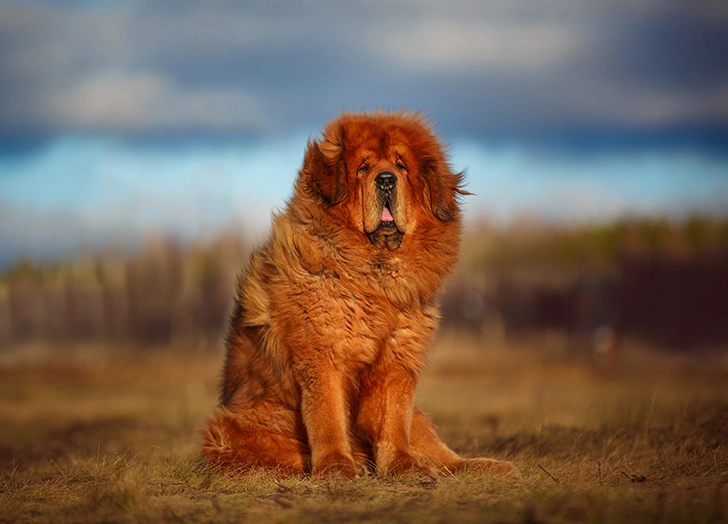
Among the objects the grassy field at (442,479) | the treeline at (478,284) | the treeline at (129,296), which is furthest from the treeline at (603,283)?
the treeline at (129,296)

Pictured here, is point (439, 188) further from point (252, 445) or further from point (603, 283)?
point (603, 283)

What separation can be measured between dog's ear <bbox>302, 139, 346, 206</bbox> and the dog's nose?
0.88 feet

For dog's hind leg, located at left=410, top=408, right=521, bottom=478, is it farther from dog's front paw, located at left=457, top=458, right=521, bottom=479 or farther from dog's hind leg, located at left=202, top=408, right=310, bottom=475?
dog's hind leg, located at left=202, top=408, right=310, bottom=475

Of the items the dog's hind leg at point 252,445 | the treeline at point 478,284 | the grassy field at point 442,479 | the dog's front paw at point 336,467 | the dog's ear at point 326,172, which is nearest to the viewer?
the grassy field at point 442,479

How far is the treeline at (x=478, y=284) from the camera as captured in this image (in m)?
22.0

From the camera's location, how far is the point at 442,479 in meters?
5.06

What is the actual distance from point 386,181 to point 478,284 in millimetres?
18757

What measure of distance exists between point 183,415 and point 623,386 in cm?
894

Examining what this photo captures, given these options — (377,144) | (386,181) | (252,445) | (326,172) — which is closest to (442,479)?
(252,445)

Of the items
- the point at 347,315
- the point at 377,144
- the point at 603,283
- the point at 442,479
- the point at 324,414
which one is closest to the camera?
the point at 442,479

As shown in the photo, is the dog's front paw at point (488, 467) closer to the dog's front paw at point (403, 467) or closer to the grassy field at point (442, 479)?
the grassy field at point (442, 479)

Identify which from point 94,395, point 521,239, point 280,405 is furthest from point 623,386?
point 280,405

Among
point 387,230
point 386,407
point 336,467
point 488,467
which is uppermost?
point 387,230

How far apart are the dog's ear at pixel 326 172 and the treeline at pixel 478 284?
16427mm
